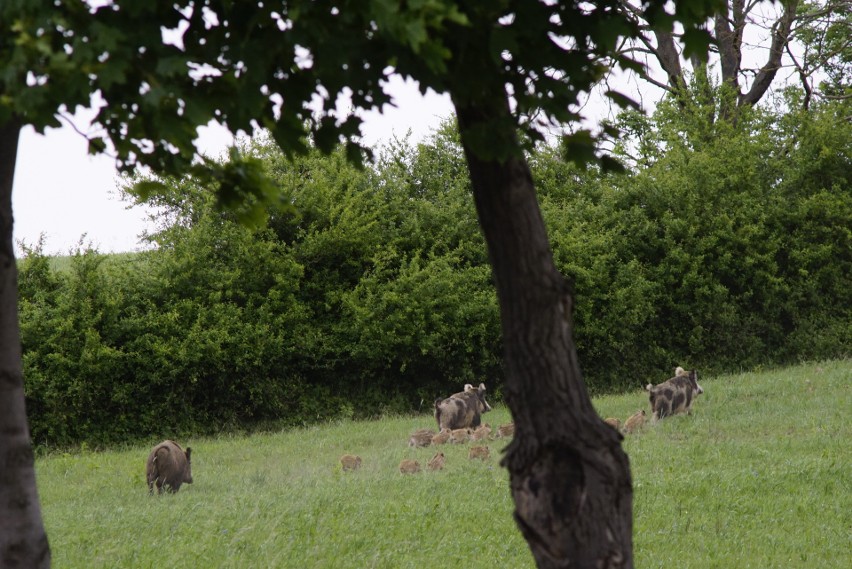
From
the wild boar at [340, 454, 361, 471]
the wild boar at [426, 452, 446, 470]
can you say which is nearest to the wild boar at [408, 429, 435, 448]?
the wild boar at [340, 454, 361, 471]

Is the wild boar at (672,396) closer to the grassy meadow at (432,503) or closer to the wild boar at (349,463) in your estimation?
the grassy meadow at (432,503)

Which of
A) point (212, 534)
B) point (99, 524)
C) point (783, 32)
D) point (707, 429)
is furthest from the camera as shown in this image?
point (783, 32)

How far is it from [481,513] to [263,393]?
11926mm

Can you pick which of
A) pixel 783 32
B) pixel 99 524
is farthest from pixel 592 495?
pixel 783 32

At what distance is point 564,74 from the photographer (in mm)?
4492

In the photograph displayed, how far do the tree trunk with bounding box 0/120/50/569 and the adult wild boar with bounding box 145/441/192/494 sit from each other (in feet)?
26.6

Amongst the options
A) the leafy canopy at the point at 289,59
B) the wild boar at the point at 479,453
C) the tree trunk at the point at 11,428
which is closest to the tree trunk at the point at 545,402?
the leafy canopy at the point at 289,59

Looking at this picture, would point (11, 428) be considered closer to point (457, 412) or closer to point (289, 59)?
point (289, 59)

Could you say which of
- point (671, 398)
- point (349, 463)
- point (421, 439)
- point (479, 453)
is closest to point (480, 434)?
point (421, 439)

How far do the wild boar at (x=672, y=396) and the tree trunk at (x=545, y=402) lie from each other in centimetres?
1218

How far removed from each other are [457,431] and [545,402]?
37.4 ft

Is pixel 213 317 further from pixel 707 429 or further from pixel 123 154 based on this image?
pixel 123 154

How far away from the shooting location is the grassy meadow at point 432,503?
347 inches

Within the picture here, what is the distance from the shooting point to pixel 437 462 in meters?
13.9
